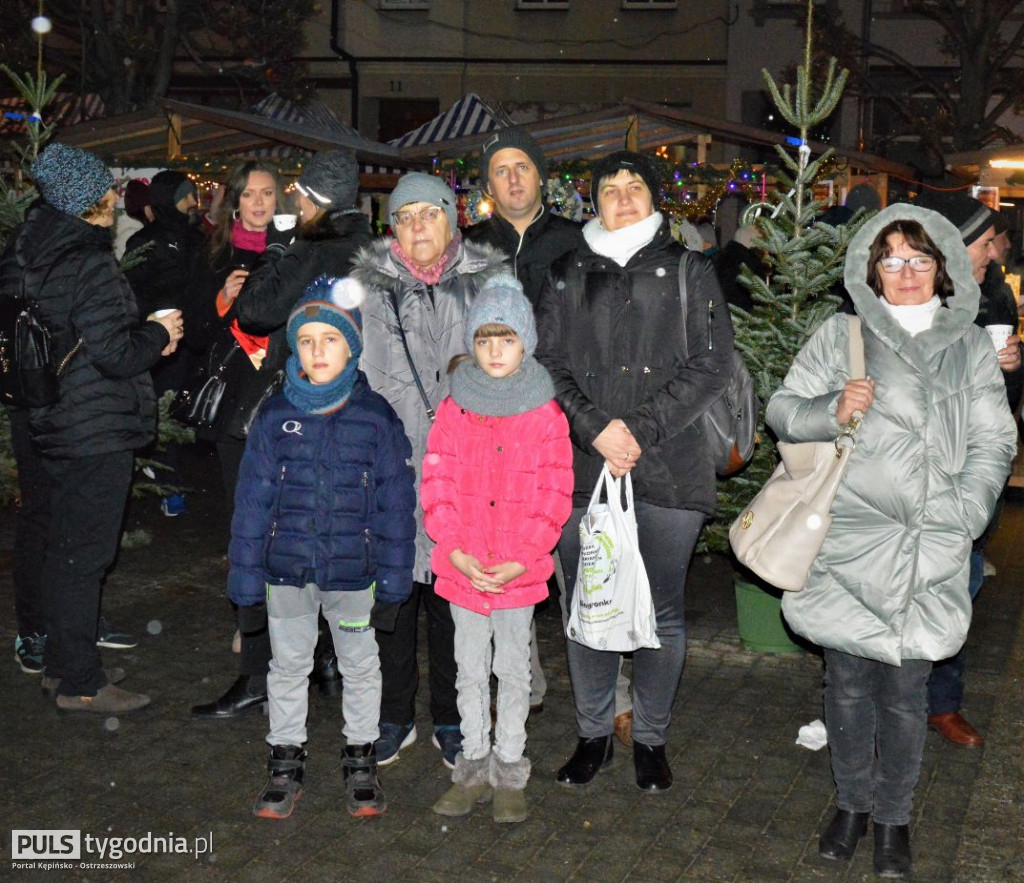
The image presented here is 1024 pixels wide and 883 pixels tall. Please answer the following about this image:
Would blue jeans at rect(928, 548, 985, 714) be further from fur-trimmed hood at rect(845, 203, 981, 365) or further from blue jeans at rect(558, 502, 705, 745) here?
fur-trimmed hood at rect(845, 203, 981, 365)

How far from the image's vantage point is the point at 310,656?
16.0ft

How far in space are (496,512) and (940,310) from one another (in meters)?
1.73

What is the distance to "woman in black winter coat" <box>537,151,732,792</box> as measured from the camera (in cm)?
484

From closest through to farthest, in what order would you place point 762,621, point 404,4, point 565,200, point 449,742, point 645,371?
point 645,371
point 449,742
point 762,621
point 565,200
point 404,4

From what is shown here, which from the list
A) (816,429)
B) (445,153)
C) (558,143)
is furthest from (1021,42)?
(816,429)

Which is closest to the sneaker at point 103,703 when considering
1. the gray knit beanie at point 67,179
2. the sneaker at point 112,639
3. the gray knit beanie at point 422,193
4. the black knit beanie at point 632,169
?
the sneaker at point 112,639

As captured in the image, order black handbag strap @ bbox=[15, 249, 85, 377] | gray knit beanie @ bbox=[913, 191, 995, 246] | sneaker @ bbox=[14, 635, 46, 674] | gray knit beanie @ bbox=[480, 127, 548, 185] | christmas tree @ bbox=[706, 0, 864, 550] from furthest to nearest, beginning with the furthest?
christmas tree @ bbox=[706, 0, 864, 550], sneaker @ bbox=[14, 635, 46, 674], gray knit beanie @ bbox=[480, 127, 548, 185], black handbag strap @ bbox=[15, 249, 85, 377], gray knit beanie @ bbox=[913, 191, 995, 246]

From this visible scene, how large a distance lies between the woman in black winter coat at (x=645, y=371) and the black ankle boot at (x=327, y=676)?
1.43m

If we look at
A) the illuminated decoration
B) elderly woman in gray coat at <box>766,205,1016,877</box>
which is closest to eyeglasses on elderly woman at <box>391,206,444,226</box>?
elderly woman in gray coat at <box>766,205,1016,877</box>

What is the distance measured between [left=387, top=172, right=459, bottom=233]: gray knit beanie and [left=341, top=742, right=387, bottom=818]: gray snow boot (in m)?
2.11

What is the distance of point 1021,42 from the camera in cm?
2416

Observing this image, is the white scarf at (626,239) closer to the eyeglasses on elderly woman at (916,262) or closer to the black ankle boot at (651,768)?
the eyeglasses on elderly woman at (916,262)

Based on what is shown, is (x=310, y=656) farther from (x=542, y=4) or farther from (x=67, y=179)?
(x=542, y=4)

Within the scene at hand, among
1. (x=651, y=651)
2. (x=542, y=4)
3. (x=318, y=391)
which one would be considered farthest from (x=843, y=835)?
(x=542, y=4)
